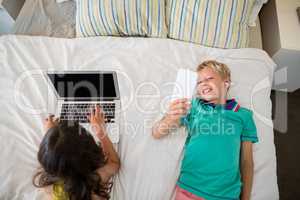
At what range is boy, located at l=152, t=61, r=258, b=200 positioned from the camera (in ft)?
3.59

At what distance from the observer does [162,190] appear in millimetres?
1097

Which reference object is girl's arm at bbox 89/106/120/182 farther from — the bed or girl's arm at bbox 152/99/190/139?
girl's arm at bbox 152/99/190/139

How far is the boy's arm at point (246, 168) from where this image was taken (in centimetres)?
110

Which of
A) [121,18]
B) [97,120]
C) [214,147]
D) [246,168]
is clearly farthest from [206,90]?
[121,18]

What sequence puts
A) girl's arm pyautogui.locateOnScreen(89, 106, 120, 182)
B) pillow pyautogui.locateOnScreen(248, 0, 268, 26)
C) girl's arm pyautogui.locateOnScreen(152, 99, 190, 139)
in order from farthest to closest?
pillow pyautogui.locateOnScreen(248, 0, 268, 26)
girl's arm pyautogui.locateOnScreen(152, 99, 190, 139)
girl's arm pyautogui.locateOnScreen(89, 106, 120, 182)

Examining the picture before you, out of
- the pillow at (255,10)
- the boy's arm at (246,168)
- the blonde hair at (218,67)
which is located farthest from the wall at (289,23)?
the boy's arm at (246,168)

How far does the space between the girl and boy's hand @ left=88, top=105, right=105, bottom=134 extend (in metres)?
0.20

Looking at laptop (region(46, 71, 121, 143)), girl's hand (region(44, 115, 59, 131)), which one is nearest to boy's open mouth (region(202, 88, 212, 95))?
laptop (region(46, 71, 121, 143))

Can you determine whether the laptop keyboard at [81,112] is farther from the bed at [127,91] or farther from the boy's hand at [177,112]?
the boy's hand at [177,112]

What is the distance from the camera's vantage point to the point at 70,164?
86cm

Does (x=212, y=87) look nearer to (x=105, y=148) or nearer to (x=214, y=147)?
(x=214, y=147)

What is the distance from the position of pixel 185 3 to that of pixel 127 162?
864 mm

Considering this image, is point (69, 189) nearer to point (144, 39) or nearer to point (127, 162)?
point (127, 162)

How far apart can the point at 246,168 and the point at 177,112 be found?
0.37 metres
